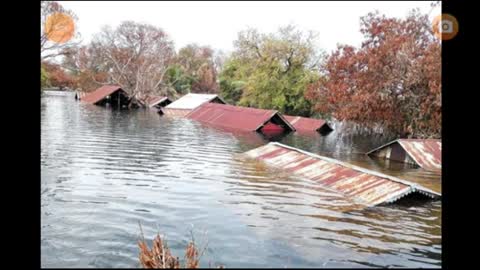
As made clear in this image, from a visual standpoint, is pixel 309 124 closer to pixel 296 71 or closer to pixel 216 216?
pixel 296 71

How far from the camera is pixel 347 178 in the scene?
39.3ft

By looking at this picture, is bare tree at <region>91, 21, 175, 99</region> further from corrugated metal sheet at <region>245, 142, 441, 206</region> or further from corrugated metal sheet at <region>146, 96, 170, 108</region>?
corrugated metal sheet at <region>245, 142, 441, 206</region>

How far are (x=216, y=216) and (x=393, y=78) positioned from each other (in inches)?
662

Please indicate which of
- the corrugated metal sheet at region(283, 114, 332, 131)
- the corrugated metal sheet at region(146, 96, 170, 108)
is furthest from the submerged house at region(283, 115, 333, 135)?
the corrugated metal sheet at region(146, 96, 170, 108)

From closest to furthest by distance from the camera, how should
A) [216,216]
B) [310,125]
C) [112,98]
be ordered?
[216,216] → [310,125] → [112,98]

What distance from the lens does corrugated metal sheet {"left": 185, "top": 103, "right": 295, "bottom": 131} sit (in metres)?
28.9

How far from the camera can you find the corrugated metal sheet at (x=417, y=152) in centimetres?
1658

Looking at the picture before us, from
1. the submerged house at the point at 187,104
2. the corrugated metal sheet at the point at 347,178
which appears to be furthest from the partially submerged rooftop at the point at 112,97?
the corrugated metal sheet at the point at 347,178

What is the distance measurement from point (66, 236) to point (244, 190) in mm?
5025

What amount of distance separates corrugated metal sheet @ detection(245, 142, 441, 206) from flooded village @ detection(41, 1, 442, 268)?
6 centimetres

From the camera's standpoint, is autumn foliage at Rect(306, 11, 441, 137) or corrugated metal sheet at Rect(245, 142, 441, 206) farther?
autumn foliage at Rect(306, 11, 441, 137)

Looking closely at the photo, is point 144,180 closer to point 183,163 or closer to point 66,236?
point 183,163
